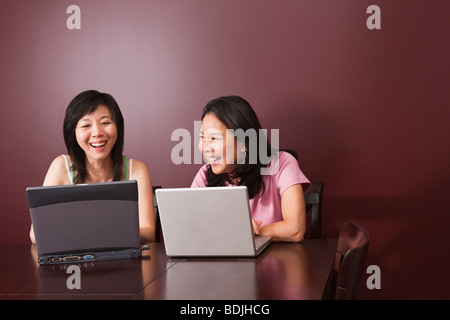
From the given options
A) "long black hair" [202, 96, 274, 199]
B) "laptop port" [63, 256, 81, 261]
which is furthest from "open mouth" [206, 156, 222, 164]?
"laptop port" [63, 256, 81, 261]

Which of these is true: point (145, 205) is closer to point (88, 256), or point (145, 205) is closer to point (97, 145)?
point (97, 145)

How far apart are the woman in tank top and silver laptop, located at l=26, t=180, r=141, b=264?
0.53 meters

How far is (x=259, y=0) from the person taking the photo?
115 inches

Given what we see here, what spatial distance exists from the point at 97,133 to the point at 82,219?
734 mm

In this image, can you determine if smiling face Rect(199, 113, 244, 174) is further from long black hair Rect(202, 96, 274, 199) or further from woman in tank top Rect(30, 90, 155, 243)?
woman in tank top Rect(30, 90, 155, 243)

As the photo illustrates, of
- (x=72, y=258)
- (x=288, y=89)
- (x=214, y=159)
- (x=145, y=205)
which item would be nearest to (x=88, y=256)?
(x=72, y=258)

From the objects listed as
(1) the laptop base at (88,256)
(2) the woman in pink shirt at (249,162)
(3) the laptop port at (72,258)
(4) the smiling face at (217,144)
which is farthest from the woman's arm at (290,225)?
(3) the laptop port at (72,258)

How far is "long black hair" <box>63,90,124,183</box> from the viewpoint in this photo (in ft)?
7.85

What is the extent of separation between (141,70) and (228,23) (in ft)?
1.83

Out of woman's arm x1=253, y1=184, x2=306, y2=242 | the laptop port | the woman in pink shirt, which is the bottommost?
the laptop port

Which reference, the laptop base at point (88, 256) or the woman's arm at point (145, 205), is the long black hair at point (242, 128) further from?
the laptop base at point (88, 256)

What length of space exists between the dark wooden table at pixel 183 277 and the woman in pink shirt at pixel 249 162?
0.35m

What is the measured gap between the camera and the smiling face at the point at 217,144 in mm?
2199

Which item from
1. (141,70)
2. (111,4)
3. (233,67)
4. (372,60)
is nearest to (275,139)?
(233,67)
